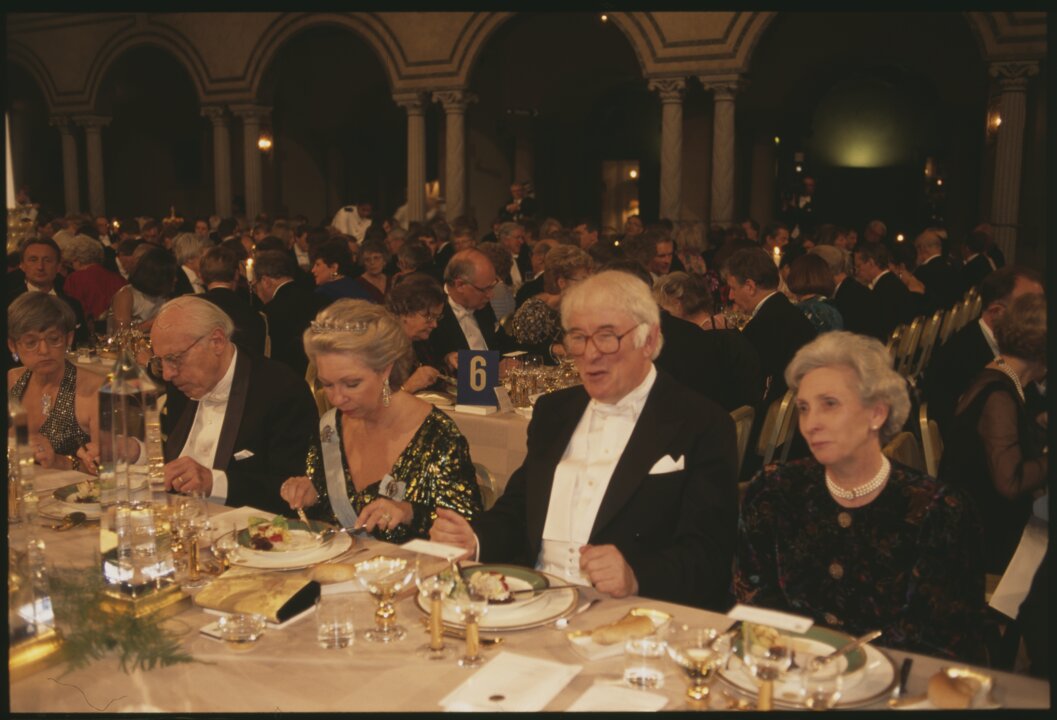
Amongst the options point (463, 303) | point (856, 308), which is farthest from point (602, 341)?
point (856, 308)

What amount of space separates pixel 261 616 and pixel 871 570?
56.3 inches

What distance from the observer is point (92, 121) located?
20.6m

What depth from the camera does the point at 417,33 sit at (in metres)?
15.7

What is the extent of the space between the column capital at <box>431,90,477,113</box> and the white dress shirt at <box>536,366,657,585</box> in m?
13.5

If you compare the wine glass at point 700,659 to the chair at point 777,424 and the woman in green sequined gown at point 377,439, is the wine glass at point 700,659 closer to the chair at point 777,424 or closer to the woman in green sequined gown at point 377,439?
the woman in green sequined gown at point 377,439

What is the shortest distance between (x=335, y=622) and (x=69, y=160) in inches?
861

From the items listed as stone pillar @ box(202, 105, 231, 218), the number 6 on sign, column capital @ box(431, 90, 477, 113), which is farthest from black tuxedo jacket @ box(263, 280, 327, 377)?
stone pillar @ box(202, 105, 231, 218)

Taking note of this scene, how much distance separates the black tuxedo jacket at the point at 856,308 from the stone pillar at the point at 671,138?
6350 millimetres

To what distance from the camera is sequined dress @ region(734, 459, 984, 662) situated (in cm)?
231

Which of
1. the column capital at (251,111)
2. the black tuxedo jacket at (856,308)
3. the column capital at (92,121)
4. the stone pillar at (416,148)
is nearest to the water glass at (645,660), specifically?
the black tuxedo jacket at (856,308)

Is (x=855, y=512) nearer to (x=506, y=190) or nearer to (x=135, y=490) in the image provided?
(x=135, y=490)

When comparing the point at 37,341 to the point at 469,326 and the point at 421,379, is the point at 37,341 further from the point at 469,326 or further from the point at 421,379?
the point at 469,326

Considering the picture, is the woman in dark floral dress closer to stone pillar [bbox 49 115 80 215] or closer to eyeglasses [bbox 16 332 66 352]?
eyeglasses [bbox 16 332 66 352]

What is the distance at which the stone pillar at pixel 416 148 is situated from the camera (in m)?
16.0
